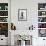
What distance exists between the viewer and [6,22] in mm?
6406

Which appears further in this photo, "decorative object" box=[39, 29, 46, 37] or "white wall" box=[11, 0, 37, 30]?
"decorative object" box=[39, 29, 46, 37]

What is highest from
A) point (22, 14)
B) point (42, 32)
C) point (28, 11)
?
point (28, 11)

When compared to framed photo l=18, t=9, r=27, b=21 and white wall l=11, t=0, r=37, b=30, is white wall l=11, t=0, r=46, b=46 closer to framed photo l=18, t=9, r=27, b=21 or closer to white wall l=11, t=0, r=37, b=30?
white wall l=11, t=0, r=37, b=30

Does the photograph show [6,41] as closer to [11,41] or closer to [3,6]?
[11,41]

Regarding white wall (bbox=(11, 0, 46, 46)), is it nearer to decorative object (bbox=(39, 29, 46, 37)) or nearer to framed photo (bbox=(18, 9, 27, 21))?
framed photo (bbox=(18, 9, 27, 21))

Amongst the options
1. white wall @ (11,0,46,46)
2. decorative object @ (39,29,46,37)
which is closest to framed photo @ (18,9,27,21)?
white wall @ (11,0,46,46)

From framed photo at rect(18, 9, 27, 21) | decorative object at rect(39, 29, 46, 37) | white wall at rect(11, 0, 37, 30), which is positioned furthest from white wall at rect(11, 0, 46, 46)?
decorative object at rect(39, 29, 46, 37)

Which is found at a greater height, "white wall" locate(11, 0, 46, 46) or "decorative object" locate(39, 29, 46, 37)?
"white wall" locate(11, 0, 46, 46)

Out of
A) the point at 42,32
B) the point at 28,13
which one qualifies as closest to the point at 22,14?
the point at 28,13

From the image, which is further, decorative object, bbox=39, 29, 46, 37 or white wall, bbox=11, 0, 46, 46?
decorative object, bbox=39, 29, 46, 37

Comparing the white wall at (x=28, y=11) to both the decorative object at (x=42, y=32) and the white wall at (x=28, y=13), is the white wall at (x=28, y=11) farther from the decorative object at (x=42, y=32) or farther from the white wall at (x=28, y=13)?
the decorative object at (x=42, y=32)

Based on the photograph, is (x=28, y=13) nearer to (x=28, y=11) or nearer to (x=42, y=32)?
(x=28, y=11)

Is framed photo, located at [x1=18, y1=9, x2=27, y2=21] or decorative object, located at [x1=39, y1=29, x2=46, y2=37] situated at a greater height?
framed photo, located at [x1=18, y1=9, x2=27, y2=21]

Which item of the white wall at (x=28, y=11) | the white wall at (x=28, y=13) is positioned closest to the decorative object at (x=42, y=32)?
the white wall at (x=28, y=13)
